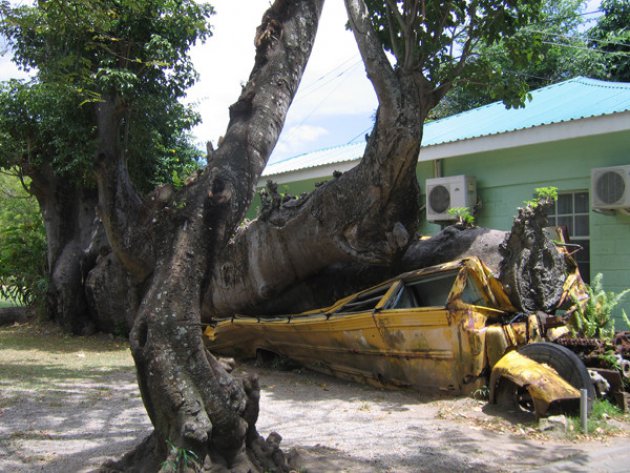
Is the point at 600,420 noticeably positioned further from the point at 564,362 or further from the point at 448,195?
the point at 448,195

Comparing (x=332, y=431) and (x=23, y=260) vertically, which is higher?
(x=23, y=260)

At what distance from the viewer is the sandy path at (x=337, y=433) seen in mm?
5297

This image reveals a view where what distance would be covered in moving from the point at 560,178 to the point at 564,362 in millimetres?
5087

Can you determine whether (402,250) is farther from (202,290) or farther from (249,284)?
(202,290)

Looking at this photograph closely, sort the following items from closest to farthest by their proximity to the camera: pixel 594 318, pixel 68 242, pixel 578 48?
pixel 594 318, pixel 68 242, pixel 578 48

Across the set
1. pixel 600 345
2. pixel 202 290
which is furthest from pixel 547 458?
pixel 202 290

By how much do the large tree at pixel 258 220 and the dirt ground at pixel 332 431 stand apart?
3.20ft

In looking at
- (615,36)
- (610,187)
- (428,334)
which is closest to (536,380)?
(428,334)

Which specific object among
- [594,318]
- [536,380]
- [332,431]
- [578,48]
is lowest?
[332,431]

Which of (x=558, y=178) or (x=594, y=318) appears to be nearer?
(x=594, y=318)

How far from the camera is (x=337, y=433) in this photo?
6.28m

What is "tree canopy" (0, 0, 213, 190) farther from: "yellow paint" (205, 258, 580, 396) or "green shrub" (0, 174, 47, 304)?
"yellow paint" (205, 258, 580, 396)

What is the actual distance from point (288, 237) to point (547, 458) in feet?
15.9

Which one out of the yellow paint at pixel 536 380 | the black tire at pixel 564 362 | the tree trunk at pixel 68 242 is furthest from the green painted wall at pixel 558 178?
the tree trunk at pixel 68 242
